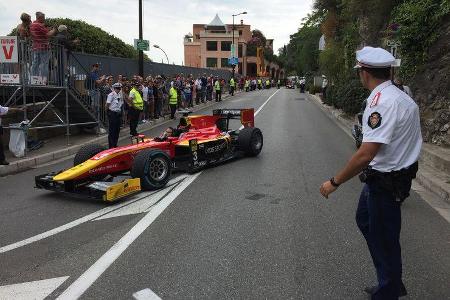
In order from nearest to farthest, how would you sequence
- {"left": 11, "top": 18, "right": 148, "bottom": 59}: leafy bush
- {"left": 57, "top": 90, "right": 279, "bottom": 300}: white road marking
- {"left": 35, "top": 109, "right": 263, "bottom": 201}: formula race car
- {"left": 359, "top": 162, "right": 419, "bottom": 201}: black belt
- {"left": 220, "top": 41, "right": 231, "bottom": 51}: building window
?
1. {"left": 359, "top": 162, "right": 419, "bottom": 201}: black belt
2. {"left": 57, "top": 90, "right": 279, "bottom": 300}: white road marking
3. {"left": 35, "top": 109, "right": 263, "bottom": 201}: formula race car
4. {"left": 11, "top": 18, "right": 148, "bottom": 59}: leafy bush
5. {"left": 220, "top": 41, "right": 231, "bottom": 51}: building window

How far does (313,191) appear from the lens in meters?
7.90

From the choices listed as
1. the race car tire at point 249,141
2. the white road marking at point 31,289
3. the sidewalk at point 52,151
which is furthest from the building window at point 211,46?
the white road marking at point 31,289

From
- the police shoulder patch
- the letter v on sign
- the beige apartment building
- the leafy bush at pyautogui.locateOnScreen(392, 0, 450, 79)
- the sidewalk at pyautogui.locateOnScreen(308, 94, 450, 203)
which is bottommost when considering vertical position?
the sidewalk at pyautogui.locateOnScreen(308, 94, 450, 203)

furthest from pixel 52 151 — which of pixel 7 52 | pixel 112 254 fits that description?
pixel 112 254

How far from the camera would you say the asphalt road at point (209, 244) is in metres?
4.25

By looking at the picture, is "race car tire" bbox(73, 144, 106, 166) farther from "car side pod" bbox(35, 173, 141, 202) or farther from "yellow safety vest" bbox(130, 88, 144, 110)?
"yellow safety vest" bbox(130, 88, 144, 110)

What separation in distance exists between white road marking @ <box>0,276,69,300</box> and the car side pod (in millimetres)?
2586

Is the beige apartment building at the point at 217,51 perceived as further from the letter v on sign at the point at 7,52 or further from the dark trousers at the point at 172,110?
the letter v on sign at the point at 7,52

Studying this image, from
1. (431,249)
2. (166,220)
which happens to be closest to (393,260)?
(431,249)

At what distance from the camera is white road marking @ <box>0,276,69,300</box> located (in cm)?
404

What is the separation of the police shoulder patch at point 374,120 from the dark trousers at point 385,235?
Result: 0.42 meters

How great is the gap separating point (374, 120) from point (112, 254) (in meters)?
3.05

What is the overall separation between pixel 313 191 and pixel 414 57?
7.70m

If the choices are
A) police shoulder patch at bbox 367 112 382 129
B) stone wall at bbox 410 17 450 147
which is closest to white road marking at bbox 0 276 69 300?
police shoulder patch at bbox 367 112 382 129
